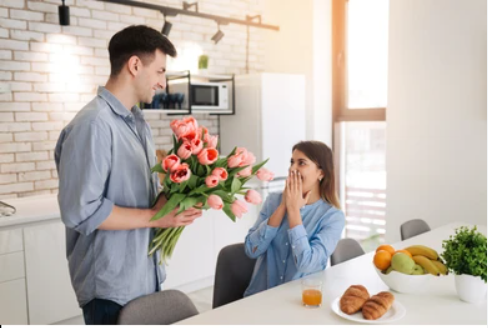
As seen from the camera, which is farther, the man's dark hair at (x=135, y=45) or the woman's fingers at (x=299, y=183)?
the woman's fingers at (x=299, y=183)

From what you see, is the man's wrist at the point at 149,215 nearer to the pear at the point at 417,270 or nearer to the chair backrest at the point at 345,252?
the pear at the point at 417,270

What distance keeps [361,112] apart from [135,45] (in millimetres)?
3463

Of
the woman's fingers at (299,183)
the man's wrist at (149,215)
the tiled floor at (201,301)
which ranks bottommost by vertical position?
the tiled floor at (201,301)

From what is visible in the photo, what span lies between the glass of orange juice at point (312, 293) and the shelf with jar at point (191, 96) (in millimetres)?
2712

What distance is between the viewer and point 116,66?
6.18 feet

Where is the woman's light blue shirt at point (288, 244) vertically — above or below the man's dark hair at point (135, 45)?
below

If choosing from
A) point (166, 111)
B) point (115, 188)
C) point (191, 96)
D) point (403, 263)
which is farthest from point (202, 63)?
point (403, 263)

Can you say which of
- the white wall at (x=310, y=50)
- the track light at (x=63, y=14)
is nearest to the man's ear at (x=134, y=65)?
the track light at (x=63, y=14)

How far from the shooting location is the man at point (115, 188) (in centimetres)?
168

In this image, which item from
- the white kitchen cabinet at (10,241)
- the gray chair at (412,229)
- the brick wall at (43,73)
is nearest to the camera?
the white kitchen cabinet at (10,241)

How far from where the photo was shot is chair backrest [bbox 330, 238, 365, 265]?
2.51 metres

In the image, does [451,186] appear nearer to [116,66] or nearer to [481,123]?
[481,123]

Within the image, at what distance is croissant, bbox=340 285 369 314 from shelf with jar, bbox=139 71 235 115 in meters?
2.82

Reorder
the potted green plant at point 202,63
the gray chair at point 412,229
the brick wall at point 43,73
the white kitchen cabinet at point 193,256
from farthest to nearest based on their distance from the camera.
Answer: the potted green plant at point 202,63 → the white kitchen cabinet at point 193,256 → the brick wall at point 43,73 → the gray chair at point 412,229
